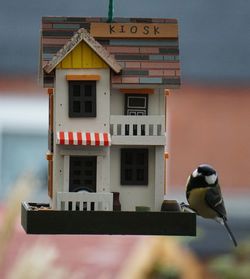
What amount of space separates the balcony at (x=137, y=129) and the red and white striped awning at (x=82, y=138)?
0.02 m

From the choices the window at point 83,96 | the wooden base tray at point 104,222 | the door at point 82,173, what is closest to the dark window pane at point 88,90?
the window at point 83,96

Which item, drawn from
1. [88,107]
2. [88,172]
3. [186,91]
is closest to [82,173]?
[88,172]

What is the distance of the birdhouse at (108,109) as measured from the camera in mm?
1616

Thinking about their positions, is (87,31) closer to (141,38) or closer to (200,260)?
(141,38)

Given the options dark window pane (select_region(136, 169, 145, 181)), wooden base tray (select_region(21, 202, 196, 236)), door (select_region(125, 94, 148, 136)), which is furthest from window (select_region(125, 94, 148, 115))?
wooden base tray (select_region(21, 202, 196, 236))

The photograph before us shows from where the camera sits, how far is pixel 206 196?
160cm

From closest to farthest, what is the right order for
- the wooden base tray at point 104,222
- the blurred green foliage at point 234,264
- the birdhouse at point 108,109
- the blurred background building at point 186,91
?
the wooden base tray at point 104,222, the birdhouse at point 108,109, the blurred background building at point 186,91, the blurred green foliage at point 234,264

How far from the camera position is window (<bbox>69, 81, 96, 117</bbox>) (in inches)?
64.3

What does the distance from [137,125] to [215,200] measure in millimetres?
185

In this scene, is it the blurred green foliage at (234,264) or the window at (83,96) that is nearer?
the window at (83,96)

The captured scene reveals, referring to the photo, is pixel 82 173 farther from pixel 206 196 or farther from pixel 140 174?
pixel 206 196

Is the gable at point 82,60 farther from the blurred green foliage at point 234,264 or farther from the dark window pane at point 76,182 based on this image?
the blurred green foliage at point 234,264

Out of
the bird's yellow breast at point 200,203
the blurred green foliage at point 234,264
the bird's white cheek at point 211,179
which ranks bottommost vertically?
the blurred green foliage at point 234,264

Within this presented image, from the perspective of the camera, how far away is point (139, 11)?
274 cm
